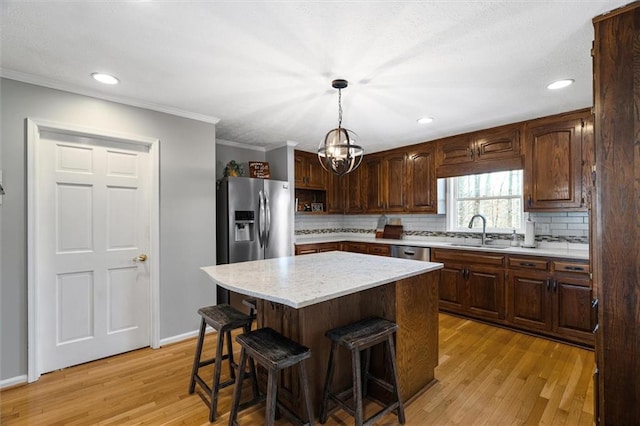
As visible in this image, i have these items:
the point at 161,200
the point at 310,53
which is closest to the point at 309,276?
the point at 310,53

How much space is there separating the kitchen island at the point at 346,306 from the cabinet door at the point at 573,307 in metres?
1.63

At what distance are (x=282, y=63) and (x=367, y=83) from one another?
28.9 inches

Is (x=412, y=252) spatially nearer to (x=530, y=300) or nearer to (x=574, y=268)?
(x=530, y=300)

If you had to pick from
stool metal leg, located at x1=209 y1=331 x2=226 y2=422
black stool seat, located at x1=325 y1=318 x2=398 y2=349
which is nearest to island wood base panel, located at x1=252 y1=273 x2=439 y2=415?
black stool seat, located at x1=325 y1=318 x2=398 y2=349

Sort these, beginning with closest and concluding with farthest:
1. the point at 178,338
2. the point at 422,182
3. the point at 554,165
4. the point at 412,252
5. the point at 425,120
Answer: the point at 178,338, the point at 554,165, the point at 425,120, the point at 412,252, the point at 422,182

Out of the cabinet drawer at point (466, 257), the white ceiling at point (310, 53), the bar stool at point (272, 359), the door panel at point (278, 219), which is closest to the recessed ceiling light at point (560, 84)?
the white ceiling at point (310, 53)

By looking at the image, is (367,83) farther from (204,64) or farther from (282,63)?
(204,64)

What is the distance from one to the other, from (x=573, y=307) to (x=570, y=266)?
0.40 meters

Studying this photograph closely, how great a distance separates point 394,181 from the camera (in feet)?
15.7

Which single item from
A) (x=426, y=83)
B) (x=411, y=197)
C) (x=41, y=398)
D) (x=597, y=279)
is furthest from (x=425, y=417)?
(x=411, y=197)

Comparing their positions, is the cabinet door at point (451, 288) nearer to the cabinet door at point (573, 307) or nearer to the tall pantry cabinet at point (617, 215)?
the cabinet door at point (573, 307)

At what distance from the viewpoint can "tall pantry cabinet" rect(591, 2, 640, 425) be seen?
5.00ft

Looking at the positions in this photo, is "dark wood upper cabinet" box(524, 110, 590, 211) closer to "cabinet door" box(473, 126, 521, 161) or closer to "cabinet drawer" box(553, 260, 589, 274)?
"cabinet door" box(473, 126, 521, 161)

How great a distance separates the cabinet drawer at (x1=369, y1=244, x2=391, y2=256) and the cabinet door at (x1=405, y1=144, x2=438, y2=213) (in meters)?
0.67
